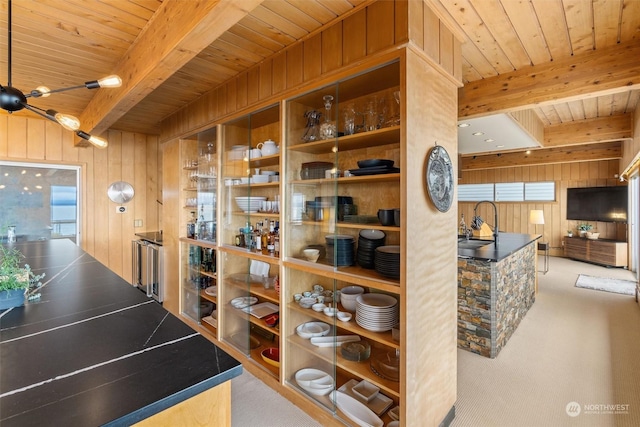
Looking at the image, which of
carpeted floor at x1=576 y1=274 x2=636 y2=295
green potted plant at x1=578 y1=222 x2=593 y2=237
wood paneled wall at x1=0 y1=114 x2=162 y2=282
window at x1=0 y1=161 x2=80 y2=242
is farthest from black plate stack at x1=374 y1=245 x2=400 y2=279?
green potted plant at x1=578 y1=222 x2=593 y2=237

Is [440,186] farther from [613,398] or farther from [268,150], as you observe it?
[613,398]

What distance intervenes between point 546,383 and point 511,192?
769 centimetres

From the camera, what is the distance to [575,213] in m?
7.78

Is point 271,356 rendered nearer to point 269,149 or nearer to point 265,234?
point 265,234

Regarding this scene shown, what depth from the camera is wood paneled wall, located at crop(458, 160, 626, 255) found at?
294 inches

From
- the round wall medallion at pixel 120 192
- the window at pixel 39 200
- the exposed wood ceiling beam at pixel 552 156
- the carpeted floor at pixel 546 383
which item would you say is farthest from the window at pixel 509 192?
the window at pixel 39 200

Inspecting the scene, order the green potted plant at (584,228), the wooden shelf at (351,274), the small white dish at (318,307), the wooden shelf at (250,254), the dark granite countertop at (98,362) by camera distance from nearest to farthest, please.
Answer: the dark granite countertop at (98,362), the wooden shelf at (351,274), the small white dish at (318,307), the wooden shelf at (250,254), the green potted plant at (584,228)

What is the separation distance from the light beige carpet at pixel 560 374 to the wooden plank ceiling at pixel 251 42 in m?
2.30

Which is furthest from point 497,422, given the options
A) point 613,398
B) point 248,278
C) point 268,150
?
point 268,150

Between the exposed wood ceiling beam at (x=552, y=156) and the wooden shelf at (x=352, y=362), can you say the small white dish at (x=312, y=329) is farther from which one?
the exposed wood ceiling beam at (x=552, y=156)

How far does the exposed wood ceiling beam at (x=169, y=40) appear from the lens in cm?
144

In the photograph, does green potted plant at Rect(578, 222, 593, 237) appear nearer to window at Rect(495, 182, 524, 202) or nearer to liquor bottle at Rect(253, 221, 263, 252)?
window at Rect(495, 182, 524, 202)

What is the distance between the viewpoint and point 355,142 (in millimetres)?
2201

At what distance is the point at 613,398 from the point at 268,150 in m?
3.27
